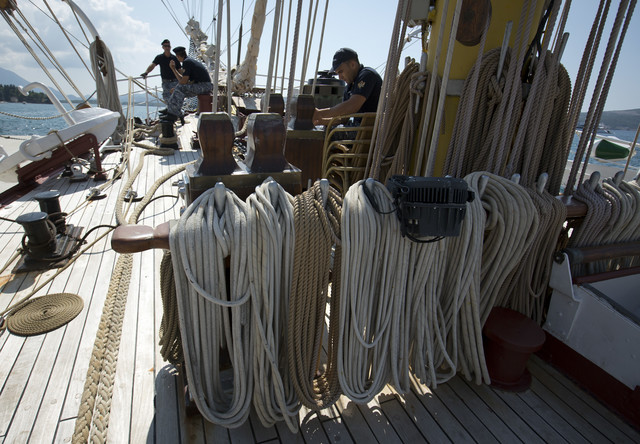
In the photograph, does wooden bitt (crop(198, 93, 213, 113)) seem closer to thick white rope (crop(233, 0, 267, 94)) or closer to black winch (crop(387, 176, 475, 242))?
thick white rope (crop(233, 0, 267, 94))

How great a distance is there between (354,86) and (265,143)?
2128mm

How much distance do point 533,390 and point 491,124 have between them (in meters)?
1.29

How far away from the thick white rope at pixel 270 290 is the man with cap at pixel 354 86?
203cm

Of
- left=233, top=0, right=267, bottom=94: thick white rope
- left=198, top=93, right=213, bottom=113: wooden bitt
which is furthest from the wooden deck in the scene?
left=233, top=0, right=267, bottom=94: thick white rope

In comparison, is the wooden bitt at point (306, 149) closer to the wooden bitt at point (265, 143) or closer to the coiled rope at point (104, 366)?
the wooden bitt at point (265, 143)

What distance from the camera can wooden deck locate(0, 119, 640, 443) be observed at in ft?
4.79

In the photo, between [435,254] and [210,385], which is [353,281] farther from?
[210,385]

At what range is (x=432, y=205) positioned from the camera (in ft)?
4.10

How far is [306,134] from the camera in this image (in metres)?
2.65

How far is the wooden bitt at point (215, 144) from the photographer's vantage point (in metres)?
1.34

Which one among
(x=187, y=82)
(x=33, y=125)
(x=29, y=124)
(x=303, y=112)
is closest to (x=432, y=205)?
(x=303, y=112)

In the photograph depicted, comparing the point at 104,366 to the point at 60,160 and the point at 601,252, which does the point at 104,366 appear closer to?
the point at 601,252

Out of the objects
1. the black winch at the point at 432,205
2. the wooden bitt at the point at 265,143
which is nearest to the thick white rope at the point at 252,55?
the wooden bitt at the point at 265,143

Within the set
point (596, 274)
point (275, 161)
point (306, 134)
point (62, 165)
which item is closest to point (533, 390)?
point (596, 274)
